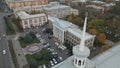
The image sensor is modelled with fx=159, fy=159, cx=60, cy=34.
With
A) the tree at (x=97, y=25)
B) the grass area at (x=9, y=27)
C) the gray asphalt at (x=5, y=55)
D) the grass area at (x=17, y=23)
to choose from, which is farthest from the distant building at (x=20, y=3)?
the tree at (x=97, y=25)

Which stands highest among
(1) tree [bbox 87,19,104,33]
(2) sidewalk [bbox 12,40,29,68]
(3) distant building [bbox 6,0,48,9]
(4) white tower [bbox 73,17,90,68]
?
(4) white tower [bbox 73,17,90,68]

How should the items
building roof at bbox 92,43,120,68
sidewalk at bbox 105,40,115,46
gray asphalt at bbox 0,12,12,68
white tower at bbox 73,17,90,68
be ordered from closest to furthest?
white tower at bbox 73,17,90,68, building roof at bbox 92,43,120,68, gray asphalt at bbox 0,12,12,68, sidewalk at bbox 105,40,115,46

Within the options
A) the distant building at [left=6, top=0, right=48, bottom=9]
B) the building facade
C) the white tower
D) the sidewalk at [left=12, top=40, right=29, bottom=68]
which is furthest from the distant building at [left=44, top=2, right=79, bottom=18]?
the white tower

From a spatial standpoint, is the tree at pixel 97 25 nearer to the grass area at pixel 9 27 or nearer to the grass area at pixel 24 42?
the grass area at pixel 24 42

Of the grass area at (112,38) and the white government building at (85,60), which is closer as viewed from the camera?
the white government building at (85,60)

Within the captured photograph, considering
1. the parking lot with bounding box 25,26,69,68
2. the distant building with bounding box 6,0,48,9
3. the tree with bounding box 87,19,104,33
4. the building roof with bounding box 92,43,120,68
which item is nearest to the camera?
the building roof with bounding box 92,43,120,68

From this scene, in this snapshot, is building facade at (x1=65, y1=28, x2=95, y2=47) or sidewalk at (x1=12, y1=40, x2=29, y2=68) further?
building facade at (x1=65, y1=28, x2=95, y2=47)

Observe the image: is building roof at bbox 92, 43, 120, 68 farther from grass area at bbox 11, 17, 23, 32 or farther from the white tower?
grass area at bbox 11, 17, 23, 32

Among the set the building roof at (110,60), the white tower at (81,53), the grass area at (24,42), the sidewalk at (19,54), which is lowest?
the sidewalk at (19,54)

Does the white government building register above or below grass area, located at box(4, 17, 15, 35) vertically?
above

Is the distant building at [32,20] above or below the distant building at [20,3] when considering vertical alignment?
below
